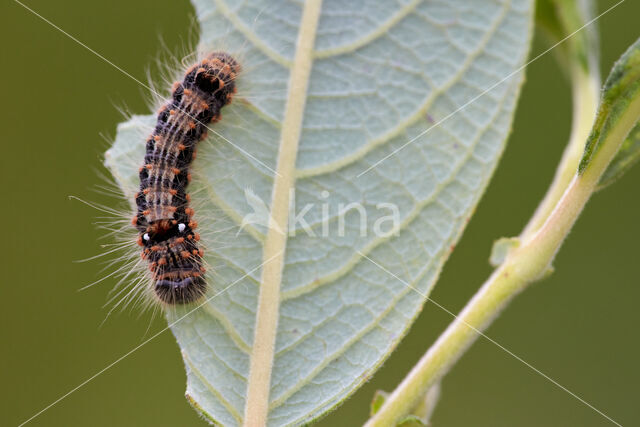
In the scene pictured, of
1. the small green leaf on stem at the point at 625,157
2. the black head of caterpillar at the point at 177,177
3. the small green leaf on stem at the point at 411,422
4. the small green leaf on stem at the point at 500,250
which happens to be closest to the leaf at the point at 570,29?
the small green leaf on stem at the point at 625,157

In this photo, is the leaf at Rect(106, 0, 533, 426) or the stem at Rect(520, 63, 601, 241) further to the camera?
the leaf at Rect(106, 0, 533, 426)

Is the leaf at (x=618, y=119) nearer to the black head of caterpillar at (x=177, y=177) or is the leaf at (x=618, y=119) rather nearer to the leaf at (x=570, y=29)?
the leaf at (x=570, y=29)

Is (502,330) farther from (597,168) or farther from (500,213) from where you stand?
(597,168)

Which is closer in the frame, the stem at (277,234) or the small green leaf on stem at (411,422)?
the small green leaf on stem at (411,422)

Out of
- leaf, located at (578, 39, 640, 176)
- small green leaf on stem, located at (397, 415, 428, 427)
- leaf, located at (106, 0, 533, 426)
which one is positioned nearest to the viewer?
leaf, located at (578, 39, 640, 176)

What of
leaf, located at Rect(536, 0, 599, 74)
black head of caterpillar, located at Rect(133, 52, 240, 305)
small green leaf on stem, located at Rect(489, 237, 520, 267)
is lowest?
small green leaf on stem, located at Rect(489, 237, 520, 267)

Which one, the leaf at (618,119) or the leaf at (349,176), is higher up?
the leaf at (349,176)

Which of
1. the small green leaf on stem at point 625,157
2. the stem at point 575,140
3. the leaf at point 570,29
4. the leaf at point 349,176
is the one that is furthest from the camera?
the leaf at point 570,29

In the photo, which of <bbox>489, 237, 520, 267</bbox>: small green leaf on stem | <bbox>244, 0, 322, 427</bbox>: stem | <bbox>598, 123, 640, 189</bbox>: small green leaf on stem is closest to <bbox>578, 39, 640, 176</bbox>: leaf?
<bbox>598, 123, 640, 189</bbox>: small green leaf on stem

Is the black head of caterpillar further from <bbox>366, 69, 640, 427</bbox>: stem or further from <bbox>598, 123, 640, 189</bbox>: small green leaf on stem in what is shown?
<bbox>598, 123, 640, 189</bbox>: small green leaf on stem
